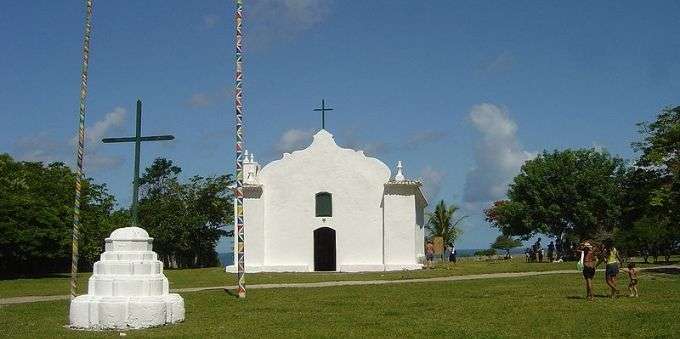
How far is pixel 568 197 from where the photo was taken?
51.5 m

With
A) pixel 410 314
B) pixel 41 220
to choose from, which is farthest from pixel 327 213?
pixel 410 314

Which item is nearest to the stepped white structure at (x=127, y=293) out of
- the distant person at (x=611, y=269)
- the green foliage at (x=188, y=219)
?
the distant person at (x=611, y=269)

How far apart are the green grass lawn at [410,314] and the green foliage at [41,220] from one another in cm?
2035

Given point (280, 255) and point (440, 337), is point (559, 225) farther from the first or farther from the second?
point (440, 337)

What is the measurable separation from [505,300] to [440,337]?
651 cm

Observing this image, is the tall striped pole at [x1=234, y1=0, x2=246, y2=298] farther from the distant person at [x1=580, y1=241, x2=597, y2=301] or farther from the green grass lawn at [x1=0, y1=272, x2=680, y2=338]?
the distant person at [x1=580, y1=241, x2=597, y2=301]

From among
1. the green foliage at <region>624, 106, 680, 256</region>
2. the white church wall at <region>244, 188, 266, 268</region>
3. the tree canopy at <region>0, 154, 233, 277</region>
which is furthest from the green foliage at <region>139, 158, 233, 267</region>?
the green foliage at <region>624, 106, 680, 256</region>

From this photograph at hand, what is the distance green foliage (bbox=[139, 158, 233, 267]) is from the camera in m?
54.1

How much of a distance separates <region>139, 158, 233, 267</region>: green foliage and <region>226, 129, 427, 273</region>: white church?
16.8 m

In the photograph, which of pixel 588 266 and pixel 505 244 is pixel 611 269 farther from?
pixel 505 244

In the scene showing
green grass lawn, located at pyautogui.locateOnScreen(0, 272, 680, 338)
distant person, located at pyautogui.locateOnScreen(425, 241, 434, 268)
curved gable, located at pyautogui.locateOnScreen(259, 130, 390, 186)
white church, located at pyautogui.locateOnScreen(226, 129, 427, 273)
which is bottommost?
green grass lawn, located at pyautogui.locateOnScreen(0, 272, 680, 338)

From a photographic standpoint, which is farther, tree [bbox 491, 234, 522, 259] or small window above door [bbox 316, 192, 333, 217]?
tree [bbox 491, 234, 522, 259]

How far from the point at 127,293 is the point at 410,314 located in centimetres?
541

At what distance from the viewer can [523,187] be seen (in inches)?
2099
